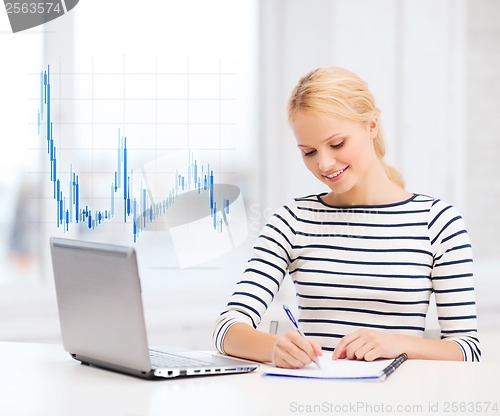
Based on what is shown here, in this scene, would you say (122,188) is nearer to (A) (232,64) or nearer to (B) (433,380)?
(A) (232,64)

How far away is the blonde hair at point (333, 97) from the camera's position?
5.43 ft

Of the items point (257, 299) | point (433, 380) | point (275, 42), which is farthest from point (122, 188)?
point (433, 380)

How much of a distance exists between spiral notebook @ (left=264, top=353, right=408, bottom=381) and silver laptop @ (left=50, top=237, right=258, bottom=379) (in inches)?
3.1

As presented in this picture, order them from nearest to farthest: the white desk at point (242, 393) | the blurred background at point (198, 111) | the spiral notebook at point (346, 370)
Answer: the white desk at point (242, 393) < the spiral notebook at point (346, 370) < the blurred background at point (198, 111)

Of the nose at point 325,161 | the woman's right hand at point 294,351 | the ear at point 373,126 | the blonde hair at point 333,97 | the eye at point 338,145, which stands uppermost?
the blonde hair at point 333,97

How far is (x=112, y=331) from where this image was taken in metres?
1.26

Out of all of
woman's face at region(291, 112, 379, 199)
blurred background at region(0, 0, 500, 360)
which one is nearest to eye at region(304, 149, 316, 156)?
woman's face at region(291, 112, 379, 199)

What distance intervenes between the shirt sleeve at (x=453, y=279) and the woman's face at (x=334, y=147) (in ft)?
0.69

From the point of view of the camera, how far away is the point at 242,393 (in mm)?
1201

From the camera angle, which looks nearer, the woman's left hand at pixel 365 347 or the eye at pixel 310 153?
the woman's left hand at pixel 365 347

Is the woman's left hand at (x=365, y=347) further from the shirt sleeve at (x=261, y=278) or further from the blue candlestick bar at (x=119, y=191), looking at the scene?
the blue candlestick bar at (x=119, y=191)

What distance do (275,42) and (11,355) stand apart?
1516mm

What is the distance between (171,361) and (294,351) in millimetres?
208

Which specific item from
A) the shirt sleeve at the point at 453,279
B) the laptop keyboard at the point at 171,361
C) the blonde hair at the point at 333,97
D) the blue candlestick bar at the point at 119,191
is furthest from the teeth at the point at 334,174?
the blue candlestick bar at the point at 119,191
